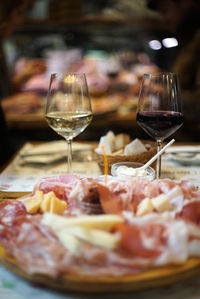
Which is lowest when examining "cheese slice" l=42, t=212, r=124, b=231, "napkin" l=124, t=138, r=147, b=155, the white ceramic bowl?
the white ceramic bowl

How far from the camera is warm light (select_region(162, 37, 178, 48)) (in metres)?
2.88

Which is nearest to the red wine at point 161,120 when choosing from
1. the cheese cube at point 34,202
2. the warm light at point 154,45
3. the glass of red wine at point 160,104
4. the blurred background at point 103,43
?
the glass of red wine at point 160,104

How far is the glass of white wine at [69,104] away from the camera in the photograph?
831 mm

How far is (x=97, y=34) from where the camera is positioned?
118 inches

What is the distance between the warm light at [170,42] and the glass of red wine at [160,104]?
2221 millimetres

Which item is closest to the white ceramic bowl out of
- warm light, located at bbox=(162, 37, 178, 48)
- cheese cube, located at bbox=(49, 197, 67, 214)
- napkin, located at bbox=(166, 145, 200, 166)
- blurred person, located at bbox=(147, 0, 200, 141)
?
cheese cube, located at bbox=(49, 197, 67, 214)

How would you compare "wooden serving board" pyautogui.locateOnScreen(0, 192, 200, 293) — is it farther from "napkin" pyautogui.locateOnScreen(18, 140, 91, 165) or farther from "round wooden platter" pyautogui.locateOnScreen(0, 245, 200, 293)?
"napkin" pyautogui.locateOnScreen(18, 140, 91, 165)

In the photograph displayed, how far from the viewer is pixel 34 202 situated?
59 centimetres

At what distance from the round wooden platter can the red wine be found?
1.40 ft

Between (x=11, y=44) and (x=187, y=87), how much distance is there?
5.42 feet

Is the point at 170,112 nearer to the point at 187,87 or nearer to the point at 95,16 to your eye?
the point at 187,87

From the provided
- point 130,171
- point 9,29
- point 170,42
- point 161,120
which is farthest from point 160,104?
point 170,42

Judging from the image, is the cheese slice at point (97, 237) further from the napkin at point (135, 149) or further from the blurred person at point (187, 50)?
the blurred person at point (187, 50)

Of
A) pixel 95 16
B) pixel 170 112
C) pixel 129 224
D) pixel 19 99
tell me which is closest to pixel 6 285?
pixel 129 224
